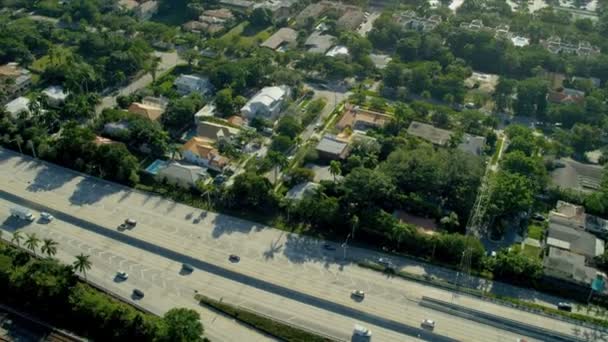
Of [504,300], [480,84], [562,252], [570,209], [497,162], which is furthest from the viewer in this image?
[480,84]

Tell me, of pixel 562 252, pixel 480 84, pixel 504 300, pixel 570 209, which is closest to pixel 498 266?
pixel 504 300

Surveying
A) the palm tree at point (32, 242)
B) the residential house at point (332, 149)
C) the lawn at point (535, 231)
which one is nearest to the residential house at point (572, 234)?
the lawn at point (535, 231)

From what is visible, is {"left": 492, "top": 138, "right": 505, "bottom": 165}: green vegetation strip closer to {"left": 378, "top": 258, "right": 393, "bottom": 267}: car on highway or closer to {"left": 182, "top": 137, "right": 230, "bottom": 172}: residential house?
{"left": 378, "top": 258, "right": 393, "bottom": 267}: car on highway

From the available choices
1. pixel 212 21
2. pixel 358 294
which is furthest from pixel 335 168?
pixel 212 21

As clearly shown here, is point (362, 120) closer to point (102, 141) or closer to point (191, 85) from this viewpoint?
point (191, 85)

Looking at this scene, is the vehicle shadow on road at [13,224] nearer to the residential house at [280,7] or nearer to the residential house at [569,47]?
the residential house at [280,7]

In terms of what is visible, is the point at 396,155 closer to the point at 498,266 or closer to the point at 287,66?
the point at 498,266
